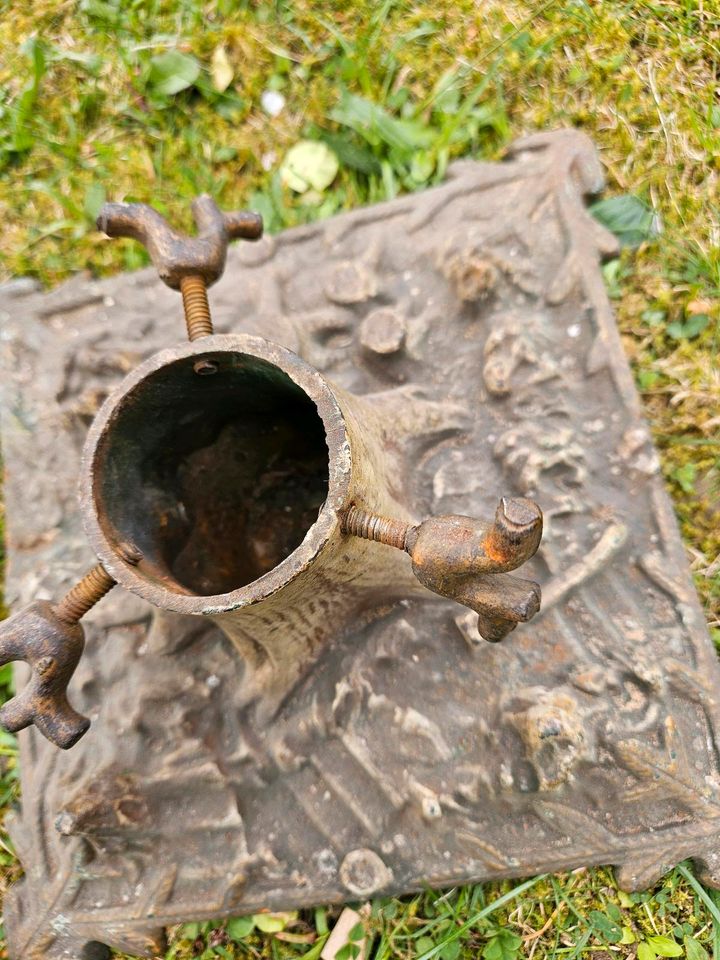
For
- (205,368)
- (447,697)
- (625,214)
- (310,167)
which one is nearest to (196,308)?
(205,368)

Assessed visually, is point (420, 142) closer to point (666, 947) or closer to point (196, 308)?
→ point (196, 308)

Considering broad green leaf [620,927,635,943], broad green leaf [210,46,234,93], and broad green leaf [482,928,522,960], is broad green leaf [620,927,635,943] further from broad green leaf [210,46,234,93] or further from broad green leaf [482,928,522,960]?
broad green leaf [210,46,234,93]

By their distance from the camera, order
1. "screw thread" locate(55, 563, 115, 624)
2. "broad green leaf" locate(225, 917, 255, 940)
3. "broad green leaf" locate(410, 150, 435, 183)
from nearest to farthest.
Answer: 1. "screw thread" locate(55, 563, 115, 624)
2. "broad green leaf" locate(225, 917, 255, 940)
3. "broad green leaf" locate(410, 150, 435, 183)

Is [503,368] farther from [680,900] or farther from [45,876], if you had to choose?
[45,876]

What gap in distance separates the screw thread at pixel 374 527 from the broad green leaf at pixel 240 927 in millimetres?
914

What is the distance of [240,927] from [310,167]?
5.43 feet

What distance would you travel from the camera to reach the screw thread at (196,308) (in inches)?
44.1

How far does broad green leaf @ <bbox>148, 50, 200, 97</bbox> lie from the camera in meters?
1.89

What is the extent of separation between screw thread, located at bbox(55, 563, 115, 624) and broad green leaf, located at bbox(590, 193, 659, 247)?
125cm

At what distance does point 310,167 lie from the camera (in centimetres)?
184

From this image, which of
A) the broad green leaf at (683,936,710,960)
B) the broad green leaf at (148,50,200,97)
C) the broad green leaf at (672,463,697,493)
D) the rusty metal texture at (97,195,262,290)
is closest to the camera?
the rusty metal texture at (97,195,262,290)

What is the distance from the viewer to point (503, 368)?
1.38 m

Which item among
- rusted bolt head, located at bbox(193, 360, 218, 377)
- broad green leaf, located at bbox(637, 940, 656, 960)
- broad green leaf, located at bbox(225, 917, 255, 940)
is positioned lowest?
broad green leaf, located at bbox(225, 917, 255, 940)

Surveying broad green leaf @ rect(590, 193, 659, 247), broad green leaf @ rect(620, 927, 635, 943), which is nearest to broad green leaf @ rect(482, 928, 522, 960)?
broad green leaf @ rect(620, 927, 635, 943)
